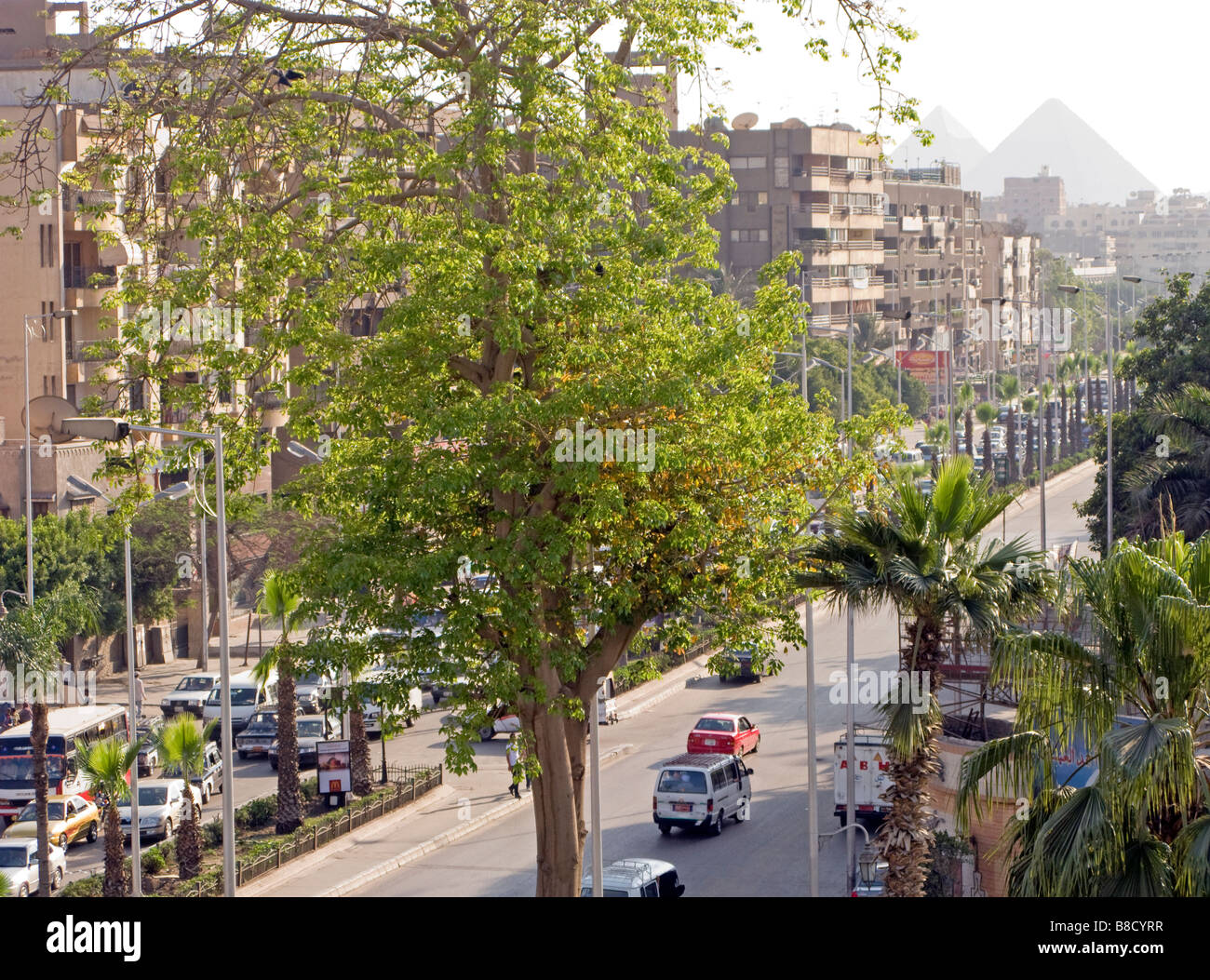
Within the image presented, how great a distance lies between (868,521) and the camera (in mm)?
14891

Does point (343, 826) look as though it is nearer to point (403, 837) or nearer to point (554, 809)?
point (403, 837)

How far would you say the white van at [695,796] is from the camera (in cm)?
2848

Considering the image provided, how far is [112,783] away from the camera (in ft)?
74.4

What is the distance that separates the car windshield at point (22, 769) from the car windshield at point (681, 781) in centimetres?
1323

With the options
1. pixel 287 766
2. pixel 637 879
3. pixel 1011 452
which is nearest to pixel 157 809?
pixel 287 766

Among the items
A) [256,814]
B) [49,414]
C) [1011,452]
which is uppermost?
[49,414]

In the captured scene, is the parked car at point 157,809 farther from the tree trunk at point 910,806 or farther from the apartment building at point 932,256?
the apartment building at point 932,256

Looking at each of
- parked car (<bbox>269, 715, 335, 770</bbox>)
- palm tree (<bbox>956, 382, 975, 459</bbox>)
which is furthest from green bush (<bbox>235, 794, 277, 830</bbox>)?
palm tree (<bbox>956, 382, 975, 459</bbox>)

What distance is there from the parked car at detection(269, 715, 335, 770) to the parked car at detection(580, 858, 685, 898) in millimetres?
12836

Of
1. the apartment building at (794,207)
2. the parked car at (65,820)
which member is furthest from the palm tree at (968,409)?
the parked car at (65,820)

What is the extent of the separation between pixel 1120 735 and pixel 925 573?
4913 millimetres

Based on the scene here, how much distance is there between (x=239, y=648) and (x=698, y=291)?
36.9 meters

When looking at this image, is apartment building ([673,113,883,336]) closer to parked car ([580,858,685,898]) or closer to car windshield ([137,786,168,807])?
car windshield ([137,786,168,807])
